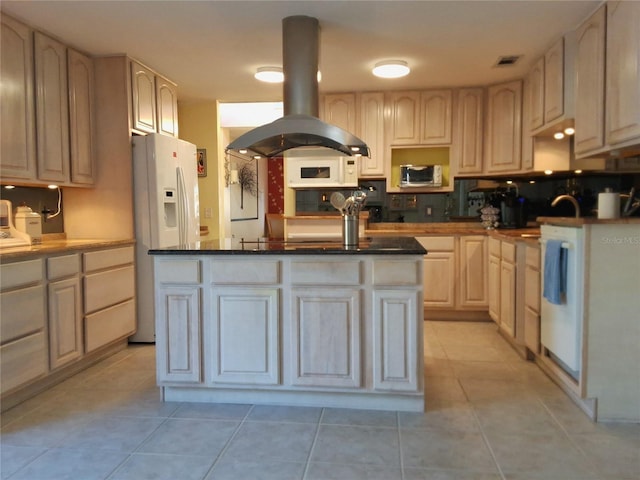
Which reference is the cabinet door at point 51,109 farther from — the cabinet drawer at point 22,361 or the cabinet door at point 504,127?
the cabinet door at point 504,127

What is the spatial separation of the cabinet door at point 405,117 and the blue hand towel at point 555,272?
2.33 m

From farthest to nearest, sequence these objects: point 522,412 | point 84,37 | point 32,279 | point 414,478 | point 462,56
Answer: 1. point 462,56
2. point 84,37
3. point 32,279
4. point 522,412
5. point 414,478

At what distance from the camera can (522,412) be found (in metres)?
2.39

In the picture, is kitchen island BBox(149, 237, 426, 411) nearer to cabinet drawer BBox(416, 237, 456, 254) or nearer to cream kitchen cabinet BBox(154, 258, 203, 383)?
cream kitchen cabinet BBox(154, 258, 203, 383)

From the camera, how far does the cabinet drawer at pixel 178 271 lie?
98.7 inches

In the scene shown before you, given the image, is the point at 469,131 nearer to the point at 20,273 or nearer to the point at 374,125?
the point at 374,125

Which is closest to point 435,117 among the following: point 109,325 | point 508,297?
point 508,297

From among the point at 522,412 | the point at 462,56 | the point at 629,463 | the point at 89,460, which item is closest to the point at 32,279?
the point at 89,460

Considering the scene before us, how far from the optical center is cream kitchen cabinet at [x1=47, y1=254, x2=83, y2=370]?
2.72 metres

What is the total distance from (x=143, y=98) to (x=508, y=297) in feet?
10.9

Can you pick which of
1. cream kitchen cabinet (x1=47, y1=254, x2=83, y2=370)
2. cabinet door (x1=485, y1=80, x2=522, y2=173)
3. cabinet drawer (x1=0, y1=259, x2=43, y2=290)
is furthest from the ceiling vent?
cabinet drawer (x1=0, y1=259, x2=43, y2=290)

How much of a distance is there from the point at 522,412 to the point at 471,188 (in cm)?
284

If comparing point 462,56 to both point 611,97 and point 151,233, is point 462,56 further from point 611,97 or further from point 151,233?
point 151,233

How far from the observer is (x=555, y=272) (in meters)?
2.50
